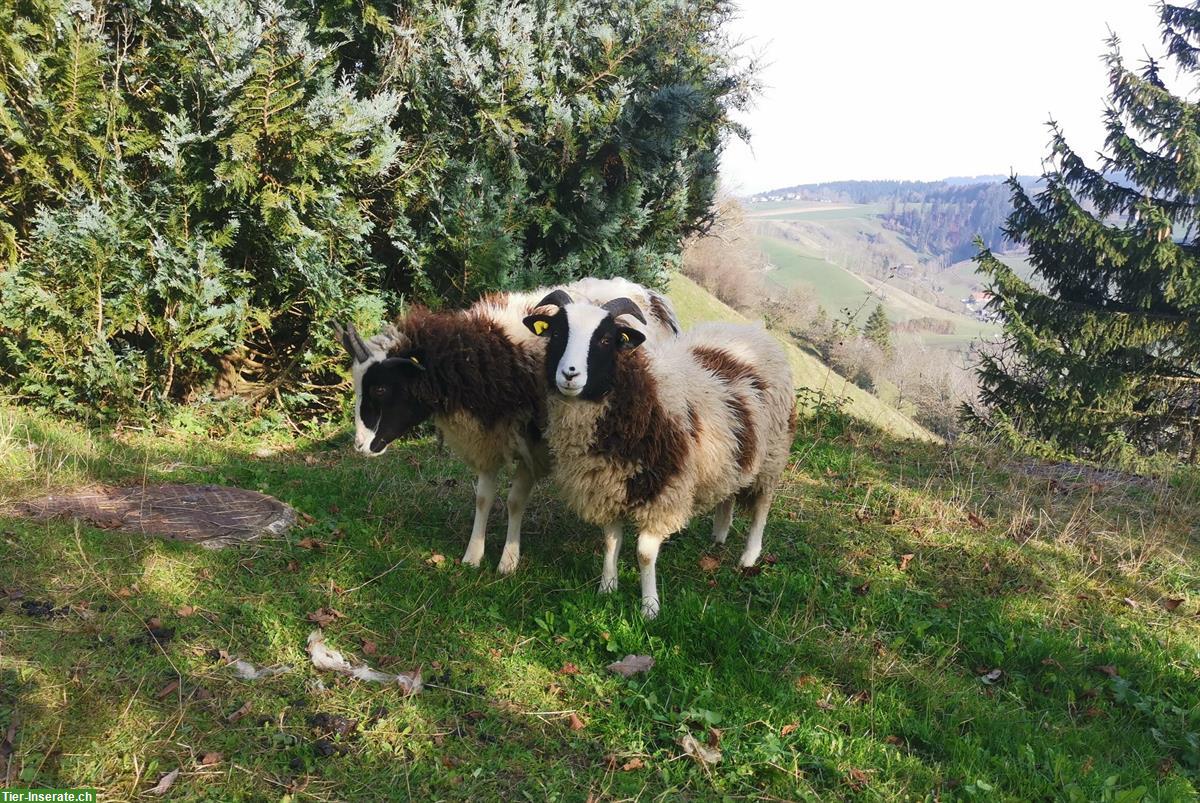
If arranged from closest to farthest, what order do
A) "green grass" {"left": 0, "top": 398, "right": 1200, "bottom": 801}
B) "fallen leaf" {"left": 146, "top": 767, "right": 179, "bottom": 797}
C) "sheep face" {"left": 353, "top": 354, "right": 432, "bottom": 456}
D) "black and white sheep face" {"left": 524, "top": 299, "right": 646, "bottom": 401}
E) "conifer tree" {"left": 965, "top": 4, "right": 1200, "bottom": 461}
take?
1. "fallen leaf" {"left": 146, "top": 767, "right": 179, "bottom": 797}
2. "green grass" {"left": 0, "top": 398, "right": 1200, "bottom": 801}
3. "black and white sheep face" {"left": 524, "top": 299, "right": 646, "bottom": 401}
4. "sheep face" {"left": 353, "top": 354, "right": 432, "bottom": 456}
5. "conifer tree" {"left": 965, "top": 4, "right": 1200, "bottom": 461}

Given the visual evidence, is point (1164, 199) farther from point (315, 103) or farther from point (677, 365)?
point (315, 103)

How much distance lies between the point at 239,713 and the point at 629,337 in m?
2.91

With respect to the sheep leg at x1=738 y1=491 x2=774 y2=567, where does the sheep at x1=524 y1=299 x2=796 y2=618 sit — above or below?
above

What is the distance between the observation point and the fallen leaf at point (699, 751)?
10.9 ft

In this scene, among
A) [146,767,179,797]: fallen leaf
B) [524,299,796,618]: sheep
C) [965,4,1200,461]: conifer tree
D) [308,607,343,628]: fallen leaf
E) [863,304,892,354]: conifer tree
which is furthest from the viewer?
[863,304,892,354]: conifer tree

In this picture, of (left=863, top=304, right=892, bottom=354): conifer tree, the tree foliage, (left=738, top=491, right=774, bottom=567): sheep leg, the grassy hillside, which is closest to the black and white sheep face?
(left=738, top=491, right=774, bottom=567): sheep leg

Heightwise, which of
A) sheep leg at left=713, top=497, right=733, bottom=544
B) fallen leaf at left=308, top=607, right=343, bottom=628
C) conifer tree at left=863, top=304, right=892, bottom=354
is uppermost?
fallen leaf at left=308, top=607, right=343, bottom=628

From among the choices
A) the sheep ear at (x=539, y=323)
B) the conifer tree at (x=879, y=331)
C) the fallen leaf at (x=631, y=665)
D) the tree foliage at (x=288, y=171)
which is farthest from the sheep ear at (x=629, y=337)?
the conifer tree at (x=879, y=331)

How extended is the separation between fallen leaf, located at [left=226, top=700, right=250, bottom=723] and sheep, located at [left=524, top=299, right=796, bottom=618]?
2.14 metres

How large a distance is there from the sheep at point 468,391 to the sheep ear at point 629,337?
72cm

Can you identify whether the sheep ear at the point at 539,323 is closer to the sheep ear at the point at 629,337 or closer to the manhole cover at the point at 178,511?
the sheep ear at the point at 629,337

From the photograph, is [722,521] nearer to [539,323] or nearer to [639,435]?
[639,435]

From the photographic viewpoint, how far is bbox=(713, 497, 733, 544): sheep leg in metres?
Answer: 5.91

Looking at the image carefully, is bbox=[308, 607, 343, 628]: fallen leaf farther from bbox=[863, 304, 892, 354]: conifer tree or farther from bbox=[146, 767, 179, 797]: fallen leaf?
bbox=[863, 304, 892, 354]: conifer tree
